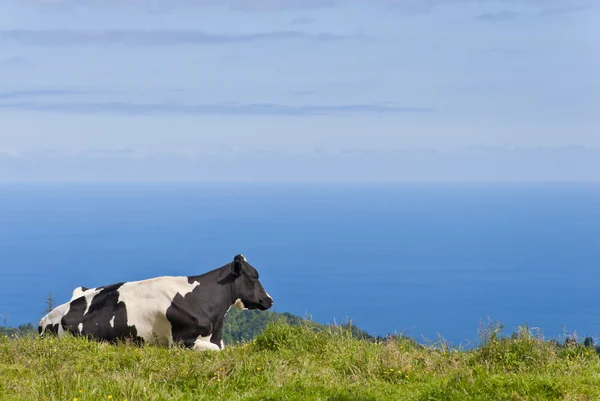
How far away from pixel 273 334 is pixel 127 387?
3954mm

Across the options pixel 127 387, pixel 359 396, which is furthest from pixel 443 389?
pixel 127 387

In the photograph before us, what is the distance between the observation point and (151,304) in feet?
43.2

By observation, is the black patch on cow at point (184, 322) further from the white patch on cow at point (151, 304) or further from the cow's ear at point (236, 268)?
the cow's ear at point (236, 268)

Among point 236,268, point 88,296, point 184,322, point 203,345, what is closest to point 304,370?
point 203,345

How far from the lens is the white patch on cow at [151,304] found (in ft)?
42.6

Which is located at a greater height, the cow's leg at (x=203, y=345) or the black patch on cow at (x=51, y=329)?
the cow's leg at (x=203, y=345)

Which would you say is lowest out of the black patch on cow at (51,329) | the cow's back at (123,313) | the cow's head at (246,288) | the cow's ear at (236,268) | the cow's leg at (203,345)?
the black patch on cow at (51,329)

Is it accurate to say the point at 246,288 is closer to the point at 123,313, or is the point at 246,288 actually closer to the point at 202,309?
the point at 202,309

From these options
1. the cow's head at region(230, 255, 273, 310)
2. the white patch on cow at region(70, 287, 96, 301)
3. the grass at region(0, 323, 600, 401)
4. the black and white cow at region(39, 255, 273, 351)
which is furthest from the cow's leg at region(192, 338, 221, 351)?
the white patch on cow at region(70, 287, 96, 301)

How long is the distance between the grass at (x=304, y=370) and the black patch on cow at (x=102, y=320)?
916 mm

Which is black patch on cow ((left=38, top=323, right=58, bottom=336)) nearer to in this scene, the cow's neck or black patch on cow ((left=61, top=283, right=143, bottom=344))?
black patch on cow ((left=61, top=283, right=143, bottom=344))

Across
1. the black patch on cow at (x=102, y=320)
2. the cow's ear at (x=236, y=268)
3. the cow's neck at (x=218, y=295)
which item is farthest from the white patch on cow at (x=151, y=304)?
the cow's ear at (x=236, y=268)

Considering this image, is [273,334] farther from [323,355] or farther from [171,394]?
[171,394]

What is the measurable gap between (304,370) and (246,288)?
16.1 feet
